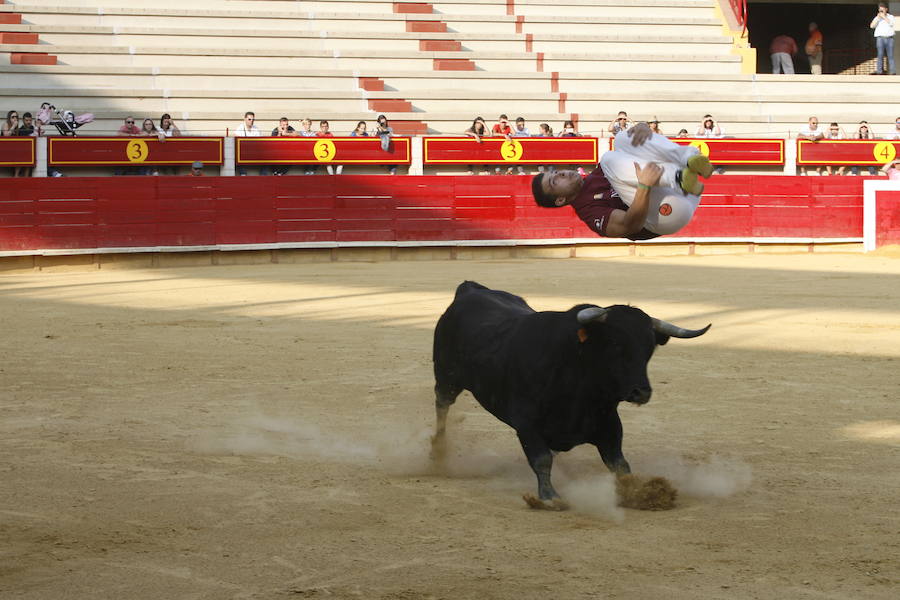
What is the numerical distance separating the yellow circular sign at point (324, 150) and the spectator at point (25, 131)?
3783 millimetres

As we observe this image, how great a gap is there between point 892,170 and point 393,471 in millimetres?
14842

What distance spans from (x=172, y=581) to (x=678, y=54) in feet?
66.9

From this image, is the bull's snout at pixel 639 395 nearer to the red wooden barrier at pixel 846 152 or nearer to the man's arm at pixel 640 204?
the man's arm at pixel 640 204

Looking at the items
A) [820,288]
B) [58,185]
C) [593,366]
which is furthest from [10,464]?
[58,185]

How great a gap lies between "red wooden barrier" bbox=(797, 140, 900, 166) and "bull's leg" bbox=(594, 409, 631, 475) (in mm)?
16048

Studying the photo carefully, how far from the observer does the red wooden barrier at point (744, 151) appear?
19.1 m

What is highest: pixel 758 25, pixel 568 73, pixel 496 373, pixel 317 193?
pixel 758 25

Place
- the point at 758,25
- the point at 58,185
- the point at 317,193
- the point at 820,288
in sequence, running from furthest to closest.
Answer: the point at 758,25 < the point at 317,193 < the point at 58,185 < the point at 820,288

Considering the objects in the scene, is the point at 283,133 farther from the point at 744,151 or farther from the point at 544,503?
the point at 544,503

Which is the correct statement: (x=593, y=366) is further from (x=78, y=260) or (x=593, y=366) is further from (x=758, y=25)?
(x=758, y=25)

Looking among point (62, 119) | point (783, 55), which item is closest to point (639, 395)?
point (62, 119)

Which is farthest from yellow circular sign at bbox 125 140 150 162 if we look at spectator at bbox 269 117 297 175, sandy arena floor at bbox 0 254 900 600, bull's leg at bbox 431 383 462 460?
bull's leg at bbox 431 383 462 460

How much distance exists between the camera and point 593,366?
4145 mm

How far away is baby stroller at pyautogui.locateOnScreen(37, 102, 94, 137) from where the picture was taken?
658 inches
